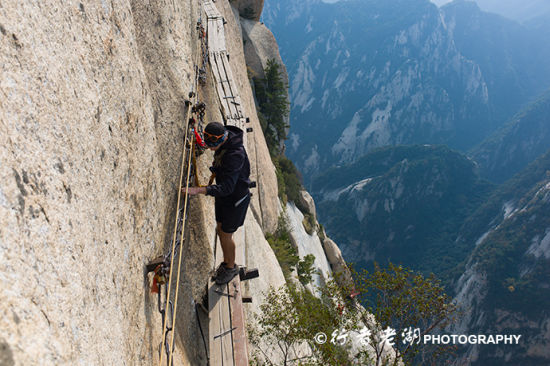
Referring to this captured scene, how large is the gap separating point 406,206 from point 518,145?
9503 centimetres

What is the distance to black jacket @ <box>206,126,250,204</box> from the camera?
20.1 feet

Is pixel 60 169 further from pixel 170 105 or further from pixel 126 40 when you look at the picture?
pixel 170 105

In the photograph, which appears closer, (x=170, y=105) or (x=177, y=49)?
(x=170, y=105)

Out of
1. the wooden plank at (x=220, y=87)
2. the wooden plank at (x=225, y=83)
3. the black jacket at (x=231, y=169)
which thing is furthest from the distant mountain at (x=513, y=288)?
the black jacket at (x=231, y=169)

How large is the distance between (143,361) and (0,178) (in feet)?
Answer: 11.5

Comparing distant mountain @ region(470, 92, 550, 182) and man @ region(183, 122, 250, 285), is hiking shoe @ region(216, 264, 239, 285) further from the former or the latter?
distant mountain @ region(470, 92, 550, 182)

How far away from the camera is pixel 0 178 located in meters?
2.28

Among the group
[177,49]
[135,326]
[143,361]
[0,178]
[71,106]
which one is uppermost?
[177,49]

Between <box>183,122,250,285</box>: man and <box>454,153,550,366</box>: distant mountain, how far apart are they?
77.1 meters

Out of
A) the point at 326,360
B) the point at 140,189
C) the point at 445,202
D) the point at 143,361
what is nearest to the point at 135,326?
the point at 143,361

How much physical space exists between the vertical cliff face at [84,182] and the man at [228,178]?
0.97 m

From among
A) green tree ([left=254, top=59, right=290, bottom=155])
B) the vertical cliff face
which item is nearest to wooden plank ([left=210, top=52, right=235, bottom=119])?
the vertical cliff face

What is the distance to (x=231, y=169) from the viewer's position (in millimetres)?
6199

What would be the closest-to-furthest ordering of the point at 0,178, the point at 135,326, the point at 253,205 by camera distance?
the point at 0,178 → the point at 135,326 → the point at 253,205
